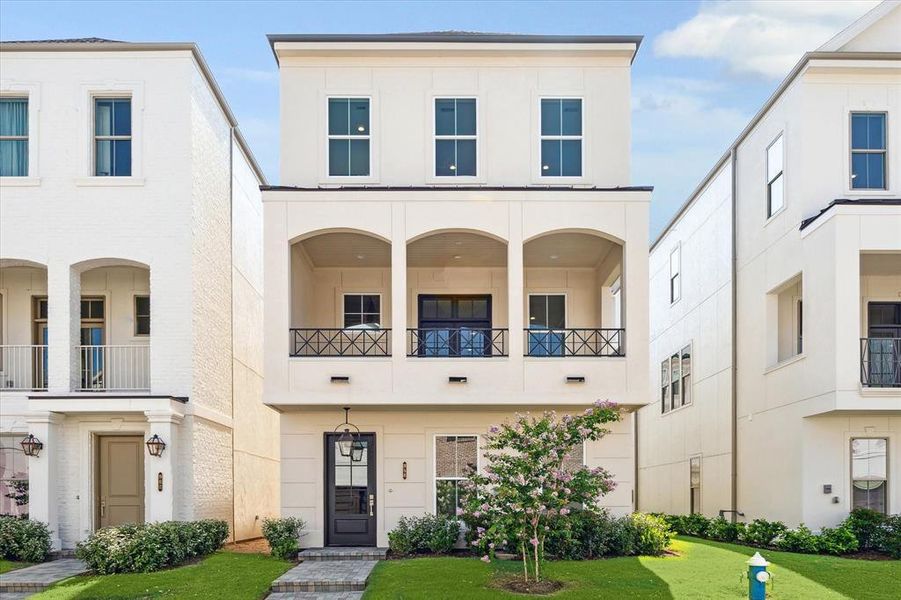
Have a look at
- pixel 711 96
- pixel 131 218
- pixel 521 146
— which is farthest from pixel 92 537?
pixel 711 96

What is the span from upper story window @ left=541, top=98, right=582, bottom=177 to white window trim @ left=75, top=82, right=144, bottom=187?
26.4 feet

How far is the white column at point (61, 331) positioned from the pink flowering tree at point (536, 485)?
8741 millimetres


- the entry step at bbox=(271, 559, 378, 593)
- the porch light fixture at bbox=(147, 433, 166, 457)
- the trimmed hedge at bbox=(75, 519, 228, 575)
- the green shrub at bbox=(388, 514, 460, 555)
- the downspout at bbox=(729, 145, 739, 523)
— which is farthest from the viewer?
the downspout at bbox=(729, 145, 739, 523)

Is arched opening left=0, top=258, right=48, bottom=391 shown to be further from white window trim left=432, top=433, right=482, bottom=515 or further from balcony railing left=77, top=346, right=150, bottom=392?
white window trim left=432, top=433, right=482, bottom=515

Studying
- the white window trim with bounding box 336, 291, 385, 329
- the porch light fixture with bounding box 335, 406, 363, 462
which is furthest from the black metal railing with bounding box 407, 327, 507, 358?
the porch light fixture with bounding box 335, 406, 363, 462

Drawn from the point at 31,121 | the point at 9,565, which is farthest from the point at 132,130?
the point at 9,565

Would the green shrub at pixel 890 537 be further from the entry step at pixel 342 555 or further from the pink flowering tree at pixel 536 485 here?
the entry step at pixel 342 555

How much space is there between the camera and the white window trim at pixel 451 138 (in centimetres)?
1716

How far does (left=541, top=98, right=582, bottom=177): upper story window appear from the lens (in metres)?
17.2

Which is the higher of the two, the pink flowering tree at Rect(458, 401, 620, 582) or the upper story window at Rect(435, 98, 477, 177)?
the upper story window at Rect(435, 98, 477, 177)

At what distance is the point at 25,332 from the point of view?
1828 centimetres

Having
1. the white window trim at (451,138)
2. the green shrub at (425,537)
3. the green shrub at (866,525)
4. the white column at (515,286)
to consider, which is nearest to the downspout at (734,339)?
the green shrub at (866,525)

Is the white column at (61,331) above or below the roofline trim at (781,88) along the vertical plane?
below

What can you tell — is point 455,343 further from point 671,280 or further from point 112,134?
point 671,280
